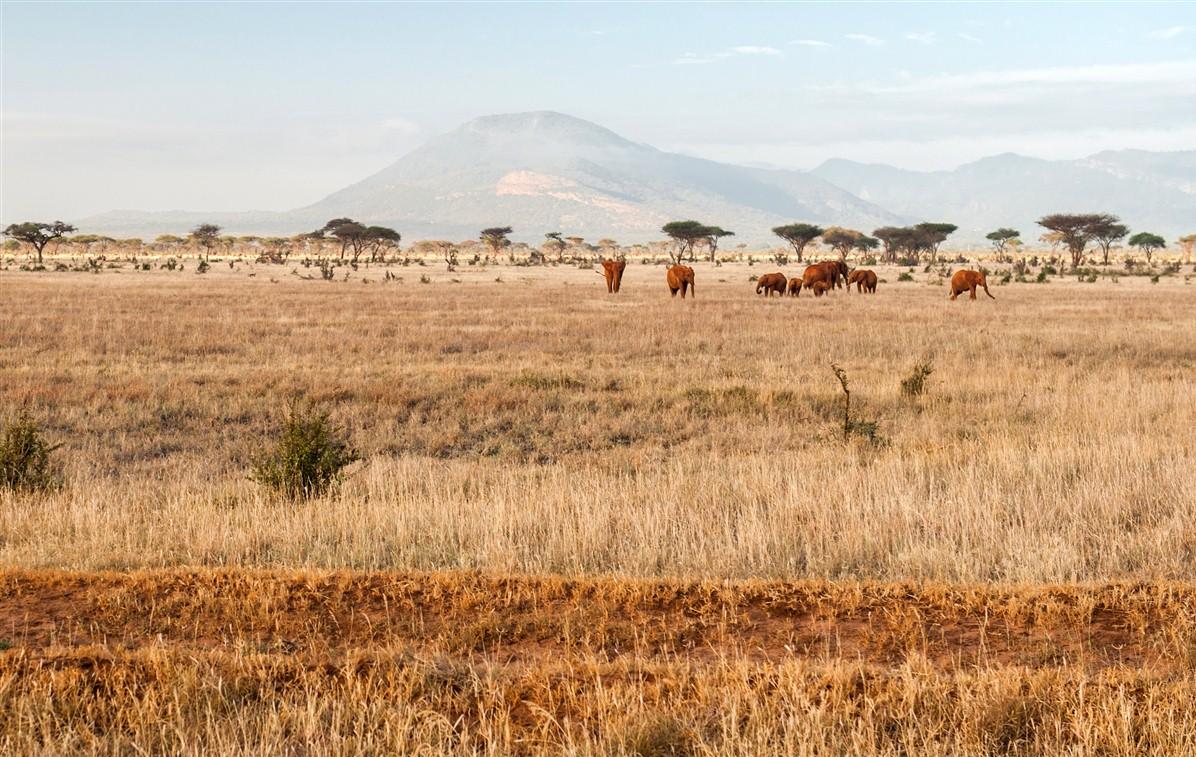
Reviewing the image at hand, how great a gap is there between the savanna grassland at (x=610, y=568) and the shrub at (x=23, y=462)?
0.35 metres

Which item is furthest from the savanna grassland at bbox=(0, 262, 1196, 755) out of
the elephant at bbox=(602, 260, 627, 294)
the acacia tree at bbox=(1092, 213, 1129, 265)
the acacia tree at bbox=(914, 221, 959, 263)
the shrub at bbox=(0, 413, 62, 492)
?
the acacia tree at bbox=(914, 221, 959, 263)

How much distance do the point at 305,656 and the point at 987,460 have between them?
7286 millimetres

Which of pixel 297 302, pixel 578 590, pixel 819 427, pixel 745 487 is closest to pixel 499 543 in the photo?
pixel 578 590

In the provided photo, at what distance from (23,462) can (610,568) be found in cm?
631

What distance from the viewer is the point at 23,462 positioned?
1033cm

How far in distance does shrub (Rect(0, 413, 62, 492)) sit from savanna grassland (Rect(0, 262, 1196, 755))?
347mm

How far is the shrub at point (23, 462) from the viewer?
10.1 meters

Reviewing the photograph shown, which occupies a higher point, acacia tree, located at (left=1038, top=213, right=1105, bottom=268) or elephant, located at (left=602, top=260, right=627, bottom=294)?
acacia tree, located at (left=1038, top=213, right=1105, bottom=268)

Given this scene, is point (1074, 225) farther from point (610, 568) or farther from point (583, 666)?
point (583, 666)

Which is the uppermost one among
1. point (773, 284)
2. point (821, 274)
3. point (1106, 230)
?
point (1106, 230)

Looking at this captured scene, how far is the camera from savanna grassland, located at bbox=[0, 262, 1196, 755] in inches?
184

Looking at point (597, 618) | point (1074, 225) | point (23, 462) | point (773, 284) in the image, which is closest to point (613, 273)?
point (773, 284)

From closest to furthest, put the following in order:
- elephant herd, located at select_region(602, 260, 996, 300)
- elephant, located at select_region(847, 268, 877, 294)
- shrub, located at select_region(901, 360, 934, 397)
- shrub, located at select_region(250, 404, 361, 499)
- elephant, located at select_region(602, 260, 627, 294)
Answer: shrub, located at select_region(250, 404, 361, 499)
shrub, located at select_region(901, 360, 934, 397)
elephant herd, located at select_region(602, 260, 996, 300)
elephant, located at select_region(847, 268, 877, 294)
elephant, located at select_region(602, 260, 627, 294)

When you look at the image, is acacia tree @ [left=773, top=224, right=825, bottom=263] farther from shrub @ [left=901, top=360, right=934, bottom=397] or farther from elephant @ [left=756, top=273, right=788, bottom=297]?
shrub @ [left=901, top=360, right=934, bottom=397]
